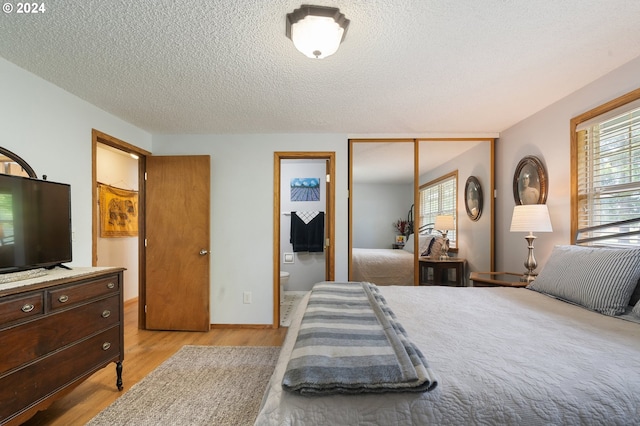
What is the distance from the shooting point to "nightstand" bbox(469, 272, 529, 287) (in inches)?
97.6

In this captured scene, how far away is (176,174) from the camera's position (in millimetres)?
3332

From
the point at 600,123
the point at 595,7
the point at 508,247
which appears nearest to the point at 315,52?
the point at 595,7

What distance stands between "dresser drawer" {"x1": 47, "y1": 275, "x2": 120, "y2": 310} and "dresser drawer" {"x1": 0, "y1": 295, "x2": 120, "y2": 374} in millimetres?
47

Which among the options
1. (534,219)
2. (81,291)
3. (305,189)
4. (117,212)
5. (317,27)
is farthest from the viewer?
(305,189)

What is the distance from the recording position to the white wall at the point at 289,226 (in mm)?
4914

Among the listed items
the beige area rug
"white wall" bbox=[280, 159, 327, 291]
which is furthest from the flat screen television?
"white wall" bbox=[280, 159, 327, 291]

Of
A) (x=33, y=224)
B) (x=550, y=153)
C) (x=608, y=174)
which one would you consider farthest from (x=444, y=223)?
(x=33, y=224)

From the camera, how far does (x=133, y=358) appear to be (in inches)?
103

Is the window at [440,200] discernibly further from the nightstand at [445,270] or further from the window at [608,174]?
the window at [608,174]

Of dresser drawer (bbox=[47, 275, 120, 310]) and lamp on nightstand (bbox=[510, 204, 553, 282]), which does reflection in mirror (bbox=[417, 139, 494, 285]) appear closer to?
lamp on nightstand (bbox=[510, 204, 553, 282])

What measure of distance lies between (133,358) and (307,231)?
287 centimetres

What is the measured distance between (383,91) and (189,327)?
3179 mm

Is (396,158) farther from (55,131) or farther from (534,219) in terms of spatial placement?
(55,131)

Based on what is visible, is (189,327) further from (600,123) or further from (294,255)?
(600,123)
